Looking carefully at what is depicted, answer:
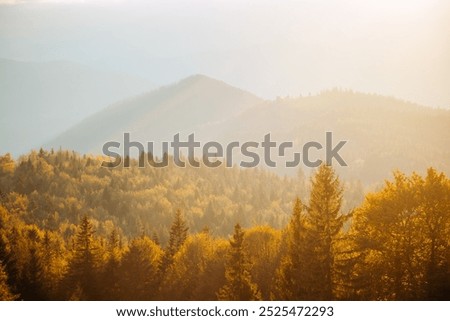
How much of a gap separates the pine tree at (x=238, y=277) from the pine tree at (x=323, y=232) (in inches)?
152

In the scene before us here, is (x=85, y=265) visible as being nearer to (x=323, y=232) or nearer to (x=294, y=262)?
(x=294, y=262)

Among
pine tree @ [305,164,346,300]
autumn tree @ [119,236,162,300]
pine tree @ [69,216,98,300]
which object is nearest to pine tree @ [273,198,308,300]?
pine tree @ [305,164,346,300]

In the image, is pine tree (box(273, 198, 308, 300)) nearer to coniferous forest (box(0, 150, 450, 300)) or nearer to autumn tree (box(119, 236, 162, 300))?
coniferous forest (box(0, 150, 450, 300))

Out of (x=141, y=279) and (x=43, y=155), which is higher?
(x=43, y=155)

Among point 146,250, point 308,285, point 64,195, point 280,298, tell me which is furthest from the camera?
point 64,195

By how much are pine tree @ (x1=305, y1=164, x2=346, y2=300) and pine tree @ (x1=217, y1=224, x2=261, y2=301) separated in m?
3.87

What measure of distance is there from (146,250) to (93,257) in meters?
4.08

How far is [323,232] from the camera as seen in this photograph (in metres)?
21.9

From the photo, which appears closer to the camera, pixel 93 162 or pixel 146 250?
pixel 146 250

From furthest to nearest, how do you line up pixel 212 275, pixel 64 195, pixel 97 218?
pixel 64 195 < pixel 97 218 < pixel 212 275

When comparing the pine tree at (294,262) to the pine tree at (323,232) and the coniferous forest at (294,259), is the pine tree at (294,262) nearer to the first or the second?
the coniferous forest at (294,259)

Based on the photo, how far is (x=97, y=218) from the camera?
134 m

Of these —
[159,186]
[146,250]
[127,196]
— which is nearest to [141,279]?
[146,250]

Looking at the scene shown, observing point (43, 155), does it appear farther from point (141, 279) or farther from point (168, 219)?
point (141, 279)
